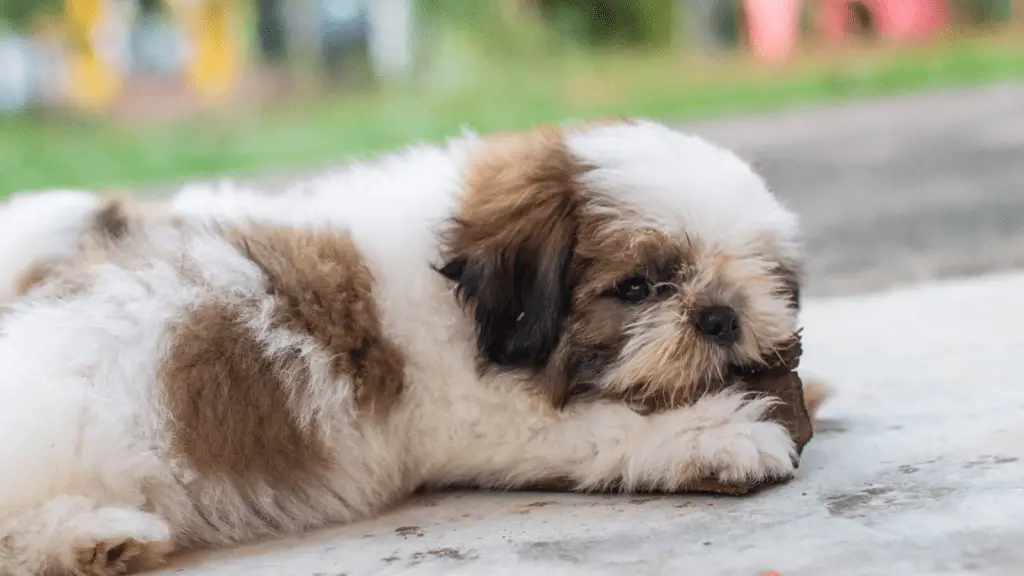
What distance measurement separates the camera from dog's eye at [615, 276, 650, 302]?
2.86m

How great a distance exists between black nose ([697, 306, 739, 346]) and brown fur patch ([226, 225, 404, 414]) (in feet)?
2.67

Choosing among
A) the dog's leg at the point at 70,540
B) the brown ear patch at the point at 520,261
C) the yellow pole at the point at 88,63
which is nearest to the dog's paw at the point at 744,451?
the brown ear patch at the point at 520,261

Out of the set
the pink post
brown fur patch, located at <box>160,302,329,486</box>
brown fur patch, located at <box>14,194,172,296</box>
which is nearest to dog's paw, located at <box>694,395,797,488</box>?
brown fur patch, located at <box>160,302,329,486</box>

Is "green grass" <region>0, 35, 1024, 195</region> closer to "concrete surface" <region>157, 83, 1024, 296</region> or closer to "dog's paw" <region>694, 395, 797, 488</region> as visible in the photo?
"concrete surface" <region>157, 83, 1024, 296</region>

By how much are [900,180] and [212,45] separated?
6616 millimetres

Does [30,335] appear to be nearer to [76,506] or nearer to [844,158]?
[76,506]

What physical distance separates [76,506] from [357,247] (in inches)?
39.8

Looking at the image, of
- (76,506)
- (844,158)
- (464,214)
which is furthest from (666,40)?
(76,506)

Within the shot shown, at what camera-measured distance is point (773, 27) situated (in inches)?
550

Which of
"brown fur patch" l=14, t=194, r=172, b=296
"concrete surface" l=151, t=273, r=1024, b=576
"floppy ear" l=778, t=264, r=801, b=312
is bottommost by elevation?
"concrete surface" l=151, t=273, r=1024, b=576

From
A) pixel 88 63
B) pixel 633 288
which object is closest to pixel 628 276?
pixel 633 288

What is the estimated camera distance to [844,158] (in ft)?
33.3

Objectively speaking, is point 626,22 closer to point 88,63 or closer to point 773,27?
point 773,27

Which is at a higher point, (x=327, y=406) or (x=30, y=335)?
(x=30, y=335)
